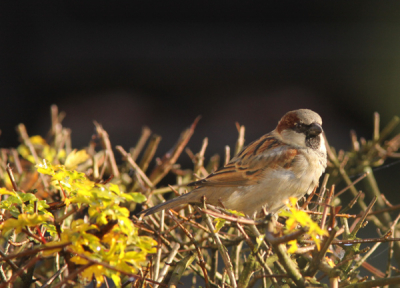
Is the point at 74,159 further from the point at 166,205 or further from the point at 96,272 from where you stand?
the point at 96,272

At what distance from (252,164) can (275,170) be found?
11cm

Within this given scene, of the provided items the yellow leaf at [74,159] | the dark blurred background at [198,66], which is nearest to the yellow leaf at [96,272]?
the yellow leaf at [74,159]

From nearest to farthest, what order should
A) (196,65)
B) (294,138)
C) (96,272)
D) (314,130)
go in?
1. (96,272)
2. (314,130)
3. (294,138)
4. (196,65)

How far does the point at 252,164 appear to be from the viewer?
1.86m

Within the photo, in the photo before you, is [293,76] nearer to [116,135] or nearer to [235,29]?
[235,29]

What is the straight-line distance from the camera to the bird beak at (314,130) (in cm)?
178

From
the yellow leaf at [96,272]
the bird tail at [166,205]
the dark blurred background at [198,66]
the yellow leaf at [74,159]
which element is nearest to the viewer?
the yellow leaf at [96,272]

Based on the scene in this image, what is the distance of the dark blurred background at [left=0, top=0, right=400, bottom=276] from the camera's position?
3.46 meters

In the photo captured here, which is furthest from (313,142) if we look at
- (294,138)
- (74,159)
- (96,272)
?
(96,272)

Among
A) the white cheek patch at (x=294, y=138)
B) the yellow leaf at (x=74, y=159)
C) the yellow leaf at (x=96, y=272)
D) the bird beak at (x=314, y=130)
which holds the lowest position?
the yellow leaf at (x=74, y=159)

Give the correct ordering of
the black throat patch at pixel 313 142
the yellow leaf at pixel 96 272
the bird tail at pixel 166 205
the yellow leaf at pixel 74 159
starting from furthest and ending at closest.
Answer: the black throat patch at pixel 313 142, the yellow leaf at pixel 74 159, the bird tail at pixel 166 205, the yellow leaf at pixel 96 272

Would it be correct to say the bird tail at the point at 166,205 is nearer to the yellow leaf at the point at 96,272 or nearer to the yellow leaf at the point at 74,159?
the yellow leaf at the point at 74,159

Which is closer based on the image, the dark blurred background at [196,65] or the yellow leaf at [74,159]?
the yellow leaf at [74,159]

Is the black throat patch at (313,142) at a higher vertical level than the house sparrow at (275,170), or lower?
higher
